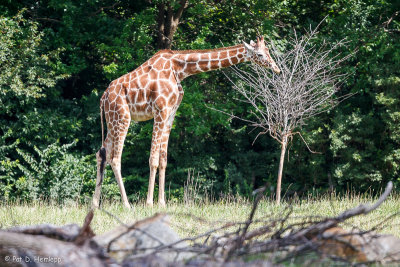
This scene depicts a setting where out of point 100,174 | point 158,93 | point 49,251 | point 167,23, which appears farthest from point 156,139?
point 167,23

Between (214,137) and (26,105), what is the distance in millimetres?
5634

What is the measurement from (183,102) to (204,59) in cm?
496

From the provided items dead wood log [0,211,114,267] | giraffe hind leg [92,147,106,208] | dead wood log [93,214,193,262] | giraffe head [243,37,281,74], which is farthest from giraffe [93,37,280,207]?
dead wood log [0,211,114,267]

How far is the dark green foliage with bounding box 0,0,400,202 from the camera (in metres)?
13.4

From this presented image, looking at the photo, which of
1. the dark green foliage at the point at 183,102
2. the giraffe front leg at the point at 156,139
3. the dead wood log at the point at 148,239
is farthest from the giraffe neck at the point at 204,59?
the dead wood log at the point at 148,239

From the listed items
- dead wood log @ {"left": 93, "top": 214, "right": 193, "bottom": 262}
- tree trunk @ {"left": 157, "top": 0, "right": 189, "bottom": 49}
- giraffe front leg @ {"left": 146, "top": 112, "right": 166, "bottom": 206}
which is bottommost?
dead wood log @ {"left": 93, "top": 214, "right": 193, "bottom": 262}

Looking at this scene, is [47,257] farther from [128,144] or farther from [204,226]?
[128,144]

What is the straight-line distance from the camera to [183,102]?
13531mm

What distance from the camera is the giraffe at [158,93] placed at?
8385mm

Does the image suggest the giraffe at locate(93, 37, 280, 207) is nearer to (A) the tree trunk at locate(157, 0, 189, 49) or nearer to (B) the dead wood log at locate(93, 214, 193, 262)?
(B) the dead wood log at locate(93, 214, 193, 262)

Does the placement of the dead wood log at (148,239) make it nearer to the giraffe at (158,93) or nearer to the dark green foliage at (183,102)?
the giraffe at (158,93)

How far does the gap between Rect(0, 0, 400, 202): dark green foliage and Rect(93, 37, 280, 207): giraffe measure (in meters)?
4.50

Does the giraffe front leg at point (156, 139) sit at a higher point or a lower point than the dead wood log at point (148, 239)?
higher

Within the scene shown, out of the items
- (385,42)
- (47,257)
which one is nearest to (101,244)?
(47,257)
